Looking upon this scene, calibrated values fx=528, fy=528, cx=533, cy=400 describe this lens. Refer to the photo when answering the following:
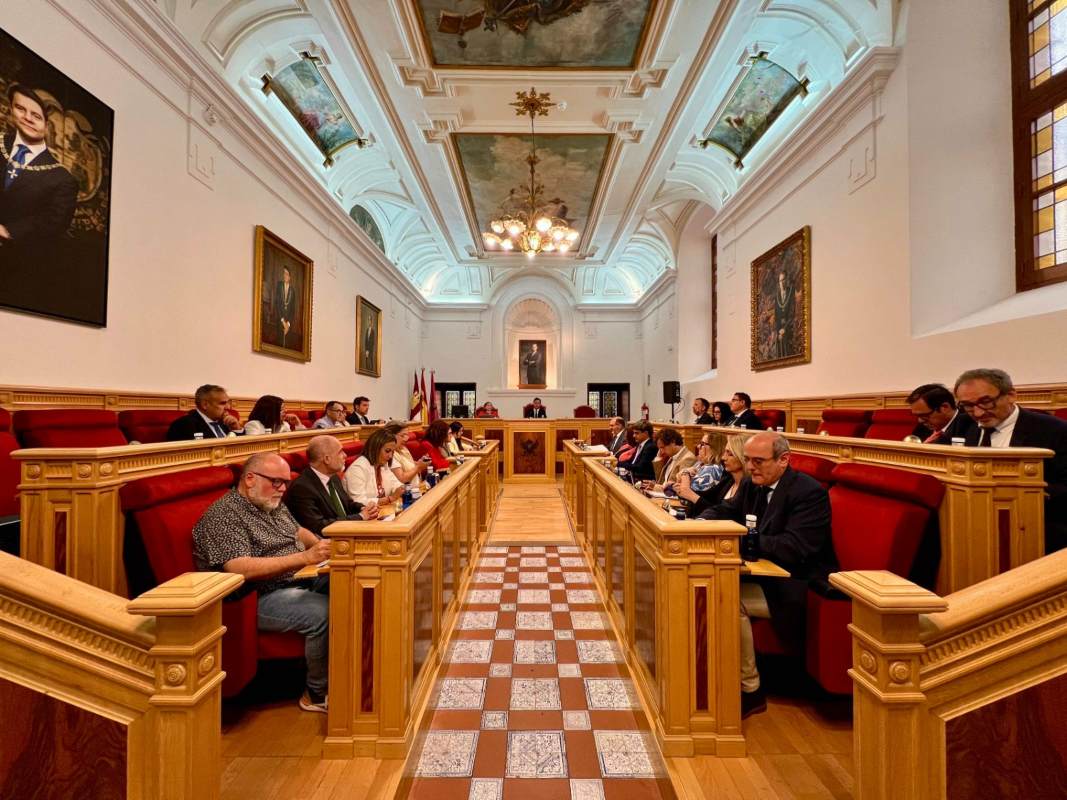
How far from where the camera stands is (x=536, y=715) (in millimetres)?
2766

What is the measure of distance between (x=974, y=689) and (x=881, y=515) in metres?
1.46

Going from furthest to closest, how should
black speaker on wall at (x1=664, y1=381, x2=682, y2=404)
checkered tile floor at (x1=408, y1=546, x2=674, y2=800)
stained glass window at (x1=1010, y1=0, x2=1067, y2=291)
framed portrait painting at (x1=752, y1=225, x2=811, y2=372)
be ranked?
black speaker on wall at (x1=664, y1=381, x2=682, y2=404) < framed portrait painting at (x1=752, y1=225, x2=811, y2=372) < stained glass window at (x1=1010, y1=0, x2=1067, y2=291) < checkered tile floor at (x1=408, y1=546, x2=674, y2=800)

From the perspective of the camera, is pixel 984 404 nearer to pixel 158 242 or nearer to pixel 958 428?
pixel 958 428

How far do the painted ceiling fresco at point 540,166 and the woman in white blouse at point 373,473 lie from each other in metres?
6.53

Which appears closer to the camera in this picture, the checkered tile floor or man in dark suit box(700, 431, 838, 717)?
the checkered tile floor

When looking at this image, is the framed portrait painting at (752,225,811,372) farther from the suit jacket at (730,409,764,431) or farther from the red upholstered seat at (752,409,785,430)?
the suit jacket at (730,409,764,431)

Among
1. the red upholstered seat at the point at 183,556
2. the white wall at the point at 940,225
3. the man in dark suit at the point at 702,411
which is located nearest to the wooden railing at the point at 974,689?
the red upholstered seat at the point at 183,556

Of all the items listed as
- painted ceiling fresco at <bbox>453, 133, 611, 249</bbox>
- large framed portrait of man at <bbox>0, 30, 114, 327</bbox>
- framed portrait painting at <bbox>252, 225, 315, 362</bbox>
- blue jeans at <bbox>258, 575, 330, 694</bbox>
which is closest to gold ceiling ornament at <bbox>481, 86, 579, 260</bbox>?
painted ceiling fresco at <bbox>453, 133, 611, 249</bbox>

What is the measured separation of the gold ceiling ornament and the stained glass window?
543 cm

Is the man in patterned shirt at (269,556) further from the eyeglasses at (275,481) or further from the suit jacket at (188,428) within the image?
the suit jacket at (188,428)

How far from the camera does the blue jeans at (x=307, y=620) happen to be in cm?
258

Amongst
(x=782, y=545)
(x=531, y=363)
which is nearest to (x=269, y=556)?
(x=782, y=545)

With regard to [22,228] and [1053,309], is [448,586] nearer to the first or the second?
[22,228]

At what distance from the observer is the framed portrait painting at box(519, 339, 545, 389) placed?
1944 cm
